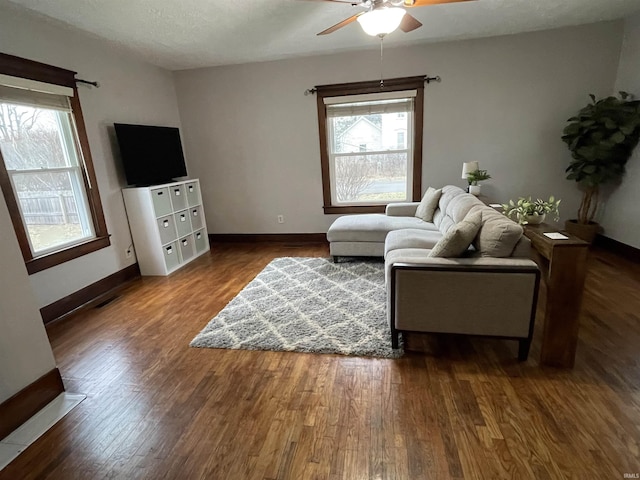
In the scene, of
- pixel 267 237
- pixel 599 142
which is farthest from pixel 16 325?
pixel 599 142

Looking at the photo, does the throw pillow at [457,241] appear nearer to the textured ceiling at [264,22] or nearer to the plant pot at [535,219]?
the plant pot at [535,219]

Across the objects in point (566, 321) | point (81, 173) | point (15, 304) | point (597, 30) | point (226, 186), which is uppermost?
point (597, 30)

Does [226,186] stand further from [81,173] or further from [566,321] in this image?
[566,321]

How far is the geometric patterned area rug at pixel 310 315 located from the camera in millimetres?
2309

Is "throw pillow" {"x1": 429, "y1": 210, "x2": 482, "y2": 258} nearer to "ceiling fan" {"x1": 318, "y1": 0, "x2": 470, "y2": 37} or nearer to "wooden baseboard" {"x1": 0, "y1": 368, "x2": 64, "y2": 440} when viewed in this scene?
"ceiling fan" {"x1": 318, "y1": 0, "x2": 470, "y2": 37}

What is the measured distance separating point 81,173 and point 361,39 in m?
3.38

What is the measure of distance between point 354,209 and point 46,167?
11.4 ft

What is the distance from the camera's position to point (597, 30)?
12.0 ft

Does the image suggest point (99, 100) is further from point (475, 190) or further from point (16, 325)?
point (475, 190)

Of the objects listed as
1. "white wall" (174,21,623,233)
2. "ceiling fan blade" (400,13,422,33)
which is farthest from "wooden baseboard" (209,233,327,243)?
"ceiling fan blade" (400,13,422,33)

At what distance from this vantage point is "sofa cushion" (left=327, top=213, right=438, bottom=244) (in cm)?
364

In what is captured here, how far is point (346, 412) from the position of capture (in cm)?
171

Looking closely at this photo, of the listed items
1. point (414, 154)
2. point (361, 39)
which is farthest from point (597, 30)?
point (361, 39)

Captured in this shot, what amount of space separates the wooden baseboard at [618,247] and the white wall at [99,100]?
5.71 m
